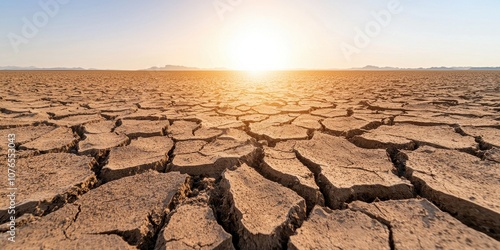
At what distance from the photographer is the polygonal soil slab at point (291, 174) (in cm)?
93

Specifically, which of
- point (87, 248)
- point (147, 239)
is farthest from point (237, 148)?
point (87, 248)

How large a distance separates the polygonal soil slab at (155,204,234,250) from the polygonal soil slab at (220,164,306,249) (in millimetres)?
56

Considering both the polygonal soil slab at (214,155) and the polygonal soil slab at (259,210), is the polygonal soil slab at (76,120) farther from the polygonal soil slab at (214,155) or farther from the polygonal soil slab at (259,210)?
the polygonal soil slab at (259,210)

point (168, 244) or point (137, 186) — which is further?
point (137, 186)

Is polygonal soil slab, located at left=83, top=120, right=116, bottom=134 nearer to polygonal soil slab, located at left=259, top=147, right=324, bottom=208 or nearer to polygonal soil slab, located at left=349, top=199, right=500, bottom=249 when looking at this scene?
polygonal soil slab, located at left=259, top=147, right=324, bottom=208

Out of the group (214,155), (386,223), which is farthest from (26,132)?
(386,223)

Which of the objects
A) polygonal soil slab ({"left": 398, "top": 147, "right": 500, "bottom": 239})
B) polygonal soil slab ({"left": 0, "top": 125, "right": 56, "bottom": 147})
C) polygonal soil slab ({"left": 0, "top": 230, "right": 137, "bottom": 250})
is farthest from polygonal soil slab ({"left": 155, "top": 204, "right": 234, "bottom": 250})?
polygonal soil slab ({"left": 0, "top": 125, "right": 56, "bottom": 147})

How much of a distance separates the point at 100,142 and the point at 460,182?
183 centimetres

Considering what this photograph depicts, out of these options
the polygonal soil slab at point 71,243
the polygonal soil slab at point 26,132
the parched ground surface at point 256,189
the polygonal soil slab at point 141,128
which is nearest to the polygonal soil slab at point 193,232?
the parched ground surface at point 256,189

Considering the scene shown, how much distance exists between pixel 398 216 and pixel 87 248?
3.02ft

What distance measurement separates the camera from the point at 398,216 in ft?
2.55

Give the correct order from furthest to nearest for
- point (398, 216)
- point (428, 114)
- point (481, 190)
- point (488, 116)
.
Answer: point (428, 114) < point (488, 116) < point (481, 190) < point (398, 216)

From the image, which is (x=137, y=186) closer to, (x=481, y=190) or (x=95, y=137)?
(x=95, y=137)

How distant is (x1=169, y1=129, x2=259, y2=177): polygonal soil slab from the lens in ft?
3.85
